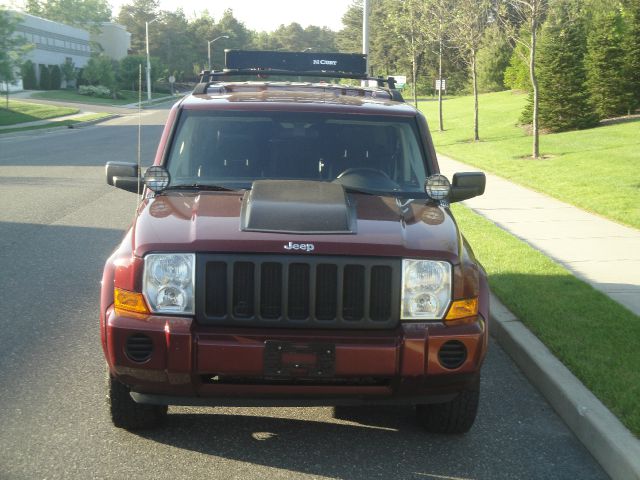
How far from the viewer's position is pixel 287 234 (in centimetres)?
430

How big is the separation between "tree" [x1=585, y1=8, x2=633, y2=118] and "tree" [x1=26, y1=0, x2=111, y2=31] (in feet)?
419

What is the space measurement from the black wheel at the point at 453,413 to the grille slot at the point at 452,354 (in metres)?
0.35

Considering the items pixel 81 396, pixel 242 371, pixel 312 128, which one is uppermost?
pixel 312 128

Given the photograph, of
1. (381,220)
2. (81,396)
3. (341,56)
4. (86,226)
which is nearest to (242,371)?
(381,220)

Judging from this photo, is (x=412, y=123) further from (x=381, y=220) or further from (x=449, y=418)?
(x=449, y=418)

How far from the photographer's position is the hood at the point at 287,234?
4.22 metres

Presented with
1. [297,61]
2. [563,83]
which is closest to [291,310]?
[297,61]

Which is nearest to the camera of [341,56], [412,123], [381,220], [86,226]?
[381,220]

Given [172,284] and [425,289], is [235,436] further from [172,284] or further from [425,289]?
[425,289]

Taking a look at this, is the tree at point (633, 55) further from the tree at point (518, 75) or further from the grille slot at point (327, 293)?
the grille slot at point (327, 293)

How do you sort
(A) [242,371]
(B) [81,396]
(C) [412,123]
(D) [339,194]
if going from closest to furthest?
(A) [242,371]
(D) [339,194]
(B) [81,396]
(C) [412,123]

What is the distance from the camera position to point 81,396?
5379mm

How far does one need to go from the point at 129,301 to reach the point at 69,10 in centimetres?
15875

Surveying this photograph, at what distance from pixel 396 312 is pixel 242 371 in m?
0.78
